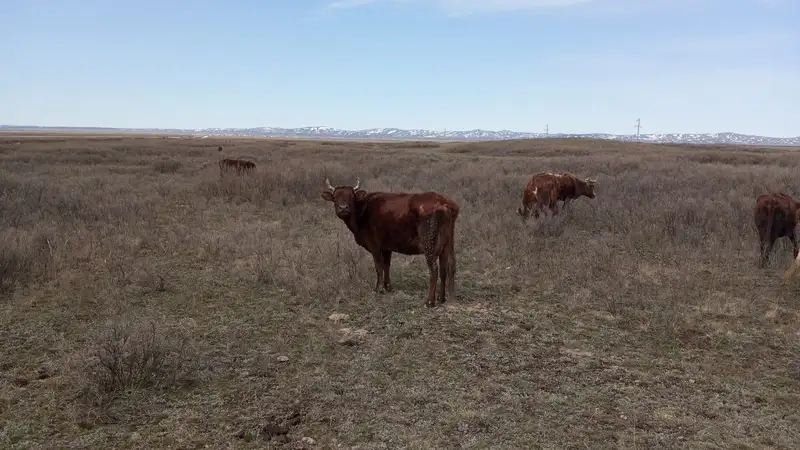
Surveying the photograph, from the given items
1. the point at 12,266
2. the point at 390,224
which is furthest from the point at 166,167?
the point at 390,224

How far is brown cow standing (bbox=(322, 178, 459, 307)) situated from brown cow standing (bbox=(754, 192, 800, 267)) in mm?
5224

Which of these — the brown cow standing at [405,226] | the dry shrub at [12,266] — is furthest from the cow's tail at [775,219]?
the dry shrub at [12,266]

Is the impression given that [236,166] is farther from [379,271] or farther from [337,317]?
[337,317]

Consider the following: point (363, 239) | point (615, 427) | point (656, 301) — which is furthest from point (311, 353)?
point (656, 301)

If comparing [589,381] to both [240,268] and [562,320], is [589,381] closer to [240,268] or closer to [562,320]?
[562,320]

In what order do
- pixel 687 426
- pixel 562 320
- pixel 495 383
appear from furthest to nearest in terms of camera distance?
pixel 562 320, pixel 495 383, pixel 687 426

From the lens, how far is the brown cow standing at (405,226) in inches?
272

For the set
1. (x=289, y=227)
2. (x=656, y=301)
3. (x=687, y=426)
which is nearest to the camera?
(x=687, y=426)

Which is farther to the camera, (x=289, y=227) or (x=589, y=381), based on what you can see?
(x=289, y=227)

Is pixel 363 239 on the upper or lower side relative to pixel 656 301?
upper

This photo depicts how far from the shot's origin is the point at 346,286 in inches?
303

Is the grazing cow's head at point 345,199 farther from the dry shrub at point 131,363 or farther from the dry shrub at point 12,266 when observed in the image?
the dry shrub at point 12,266

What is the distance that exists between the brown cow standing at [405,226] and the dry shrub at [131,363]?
2.82m

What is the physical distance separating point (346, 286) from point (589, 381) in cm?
377
